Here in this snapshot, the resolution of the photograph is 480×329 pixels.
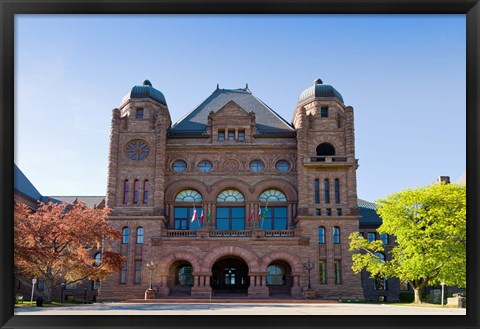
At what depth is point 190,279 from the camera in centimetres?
4244

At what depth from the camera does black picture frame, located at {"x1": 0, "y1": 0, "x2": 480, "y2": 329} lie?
9609 mm

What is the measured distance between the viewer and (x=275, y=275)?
42.5 meters

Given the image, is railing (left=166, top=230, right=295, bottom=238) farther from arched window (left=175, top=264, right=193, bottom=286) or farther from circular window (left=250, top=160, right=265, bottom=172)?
circular window (left=250, top=160, right=265, bottom=172)

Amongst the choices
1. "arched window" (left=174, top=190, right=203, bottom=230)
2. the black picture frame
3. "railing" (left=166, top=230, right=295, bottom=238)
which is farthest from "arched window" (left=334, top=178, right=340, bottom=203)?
the black picture frame

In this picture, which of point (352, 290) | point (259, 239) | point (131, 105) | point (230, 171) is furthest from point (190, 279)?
point (131, 105)

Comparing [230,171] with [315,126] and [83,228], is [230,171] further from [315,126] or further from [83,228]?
[83,228]

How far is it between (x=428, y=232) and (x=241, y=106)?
2437 centimetres

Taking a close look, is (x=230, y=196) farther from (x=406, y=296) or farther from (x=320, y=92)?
(x=406, y=296)

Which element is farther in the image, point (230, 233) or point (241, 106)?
point (241, 106)

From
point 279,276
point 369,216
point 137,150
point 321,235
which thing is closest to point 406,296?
point 369,216

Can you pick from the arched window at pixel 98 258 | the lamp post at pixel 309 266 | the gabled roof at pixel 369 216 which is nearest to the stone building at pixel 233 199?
the lamp post at pixel 309 266

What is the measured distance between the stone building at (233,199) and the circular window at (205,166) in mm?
96

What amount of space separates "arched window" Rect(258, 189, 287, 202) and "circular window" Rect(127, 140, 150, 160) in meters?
11.1

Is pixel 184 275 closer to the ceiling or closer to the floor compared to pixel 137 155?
closer to the floor
